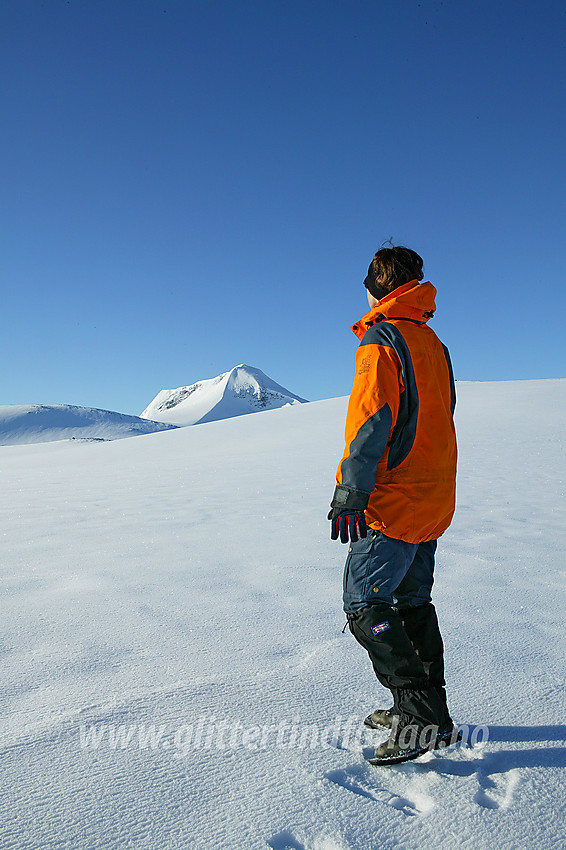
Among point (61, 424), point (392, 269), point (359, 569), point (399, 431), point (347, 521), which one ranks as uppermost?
point (61, 424)

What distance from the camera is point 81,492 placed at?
827 cm

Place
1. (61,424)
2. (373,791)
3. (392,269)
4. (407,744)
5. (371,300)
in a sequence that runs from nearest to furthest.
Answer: (373,791) → (407,744) → (392,269) → (371,300) → (61,424)

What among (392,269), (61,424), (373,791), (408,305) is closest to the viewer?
(373,791)

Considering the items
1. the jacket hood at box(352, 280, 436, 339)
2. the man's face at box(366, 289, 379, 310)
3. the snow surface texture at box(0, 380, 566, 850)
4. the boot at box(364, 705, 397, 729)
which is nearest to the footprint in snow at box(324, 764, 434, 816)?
the snow surface texture at box(0, 380, 566, 850)

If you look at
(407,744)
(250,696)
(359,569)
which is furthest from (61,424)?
(407,744)

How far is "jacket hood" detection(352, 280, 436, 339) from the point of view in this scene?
1809mm

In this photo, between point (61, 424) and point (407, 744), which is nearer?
point (407, 744)

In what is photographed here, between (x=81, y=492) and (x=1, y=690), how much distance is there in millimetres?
6622

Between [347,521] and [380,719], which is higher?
[347,521]

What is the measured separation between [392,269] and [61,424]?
80893 millimetres

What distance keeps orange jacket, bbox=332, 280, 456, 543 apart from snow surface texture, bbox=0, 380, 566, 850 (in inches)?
30.8

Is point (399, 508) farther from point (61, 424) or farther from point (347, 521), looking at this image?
point (61, 424)

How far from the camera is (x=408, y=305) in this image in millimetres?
1817

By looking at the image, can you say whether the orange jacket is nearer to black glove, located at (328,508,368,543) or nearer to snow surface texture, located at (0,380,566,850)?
black glove, located at (328,508,368,543)
